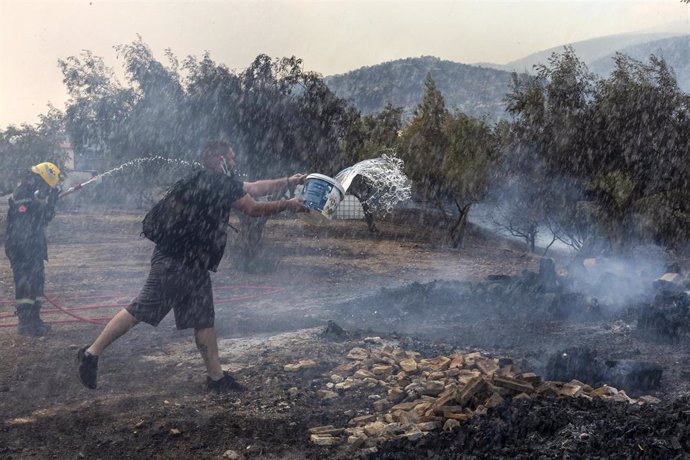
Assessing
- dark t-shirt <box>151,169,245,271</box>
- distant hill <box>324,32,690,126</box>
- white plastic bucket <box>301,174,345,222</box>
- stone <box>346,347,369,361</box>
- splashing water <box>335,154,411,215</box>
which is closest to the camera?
white plastic bucket <box>301,174,345,222</box>

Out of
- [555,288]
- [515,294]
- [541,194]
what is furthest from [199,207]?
[541,194]

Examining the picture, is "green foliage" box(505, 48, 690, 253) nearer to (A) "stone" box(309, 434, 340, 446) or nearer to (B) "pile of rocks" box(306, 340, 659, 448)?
(B) "pile of rocks" box(306, 340, 659, 448)

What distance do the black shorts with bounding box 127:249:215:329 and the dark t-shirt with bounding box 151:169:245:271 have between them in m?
0.15

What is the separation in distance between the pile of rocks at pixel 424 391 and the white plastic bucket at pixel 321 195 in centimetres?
142

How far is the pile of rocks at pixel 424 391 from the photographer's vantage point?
14.1ft

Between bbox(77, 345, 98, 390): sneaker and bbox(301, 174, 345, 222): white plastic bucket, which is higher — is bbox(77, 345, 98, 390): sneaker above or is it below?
below

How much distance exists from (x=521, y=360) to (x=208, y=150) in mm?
3215

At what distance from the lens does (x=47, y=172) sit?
760 cm

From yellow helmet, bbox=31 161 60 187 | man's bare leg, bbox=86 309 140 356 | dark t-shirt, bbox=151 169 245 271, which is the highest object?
yellow helmet, bbox=31 161 60 187

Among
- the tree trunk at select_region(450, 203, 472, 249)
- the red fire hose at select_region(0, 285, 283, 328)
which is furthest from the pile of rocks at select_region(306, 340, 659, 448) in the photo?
the tree trunk at select_region(450, 203, 472, 249)

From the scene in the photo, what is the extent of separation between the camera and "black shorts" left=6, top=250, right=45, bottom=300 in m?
7.57

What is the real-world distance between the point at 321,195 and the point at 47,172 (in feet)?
13.9

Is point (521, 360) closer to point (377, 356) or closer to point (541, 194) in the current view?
point (377, 356)

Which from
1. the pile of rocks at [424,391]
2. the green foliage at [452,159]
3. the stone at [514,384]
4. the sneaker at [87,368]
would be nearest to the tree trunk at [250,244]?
the pile of rocks at [424,391]
